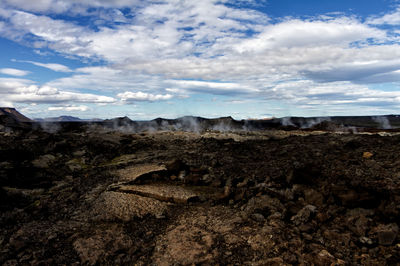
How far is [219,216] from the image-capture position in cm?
569

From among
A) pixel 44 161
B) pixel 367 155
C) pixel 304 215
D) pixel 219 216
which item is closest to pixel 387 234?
pixel 304 215

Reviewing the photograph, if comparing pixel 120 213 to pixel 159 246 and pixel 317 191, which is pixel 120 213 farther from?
pixel 317 191

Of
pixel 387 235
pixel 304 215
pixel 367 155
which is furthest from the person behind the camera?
pixel 367 155

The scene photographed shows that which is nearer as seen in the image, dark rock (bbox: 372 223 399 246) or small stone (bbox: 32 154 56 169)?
dark rock (bbox: 372 223 399 246)

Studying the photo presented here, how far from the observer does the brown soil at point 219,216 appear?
428cm

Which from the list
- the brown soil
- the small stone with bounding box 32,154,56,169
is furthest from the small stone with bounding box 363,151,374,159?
the small stone with bounding box 32,154,56,169

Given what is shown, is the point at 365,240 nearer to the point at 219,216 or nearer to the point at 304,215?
the point at 304,215

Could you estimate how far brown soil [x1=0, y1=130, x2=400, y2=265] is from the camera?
Result: 14.0ft

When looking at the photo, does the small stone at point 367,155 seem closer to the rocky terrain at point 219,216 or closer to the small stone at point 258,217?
the rocky terrain at point 219,216

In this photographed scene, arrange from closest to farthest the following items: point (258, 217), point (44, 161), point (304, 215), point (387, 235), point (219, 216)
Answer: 1. point (387, 235)
2. point (304, 215)
3. point (258, 217)
4. point (219, 216)
5. point (44, 161)

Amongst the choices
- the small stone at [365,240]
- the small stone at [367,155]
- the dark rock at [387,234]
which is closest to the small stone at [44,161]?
the small stone at [365,240]

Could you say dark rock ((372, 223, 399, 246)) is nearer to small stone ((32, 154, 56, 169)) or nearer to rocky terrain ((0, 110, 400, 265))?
rocky terrain ((0, 110, 400, 265))

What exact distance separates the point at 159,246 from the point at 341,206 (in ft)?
11.4

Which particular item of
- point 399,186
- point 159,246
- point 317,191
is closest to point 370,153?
point 399,186
